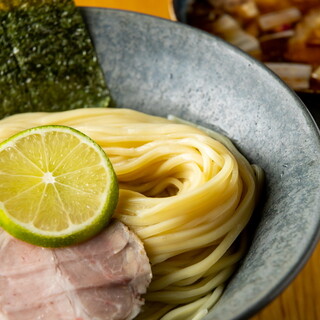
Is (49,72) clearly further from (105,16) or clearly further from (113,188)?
(113,188)

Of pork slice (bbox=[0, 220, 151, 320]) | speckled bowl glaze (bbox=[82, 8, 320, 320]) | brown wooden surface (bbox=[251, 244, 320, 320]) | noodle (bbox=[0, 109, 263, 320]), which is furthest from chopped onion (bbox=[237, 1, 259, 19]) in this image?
pork slice (bbox=[0, 220, 151, 320])

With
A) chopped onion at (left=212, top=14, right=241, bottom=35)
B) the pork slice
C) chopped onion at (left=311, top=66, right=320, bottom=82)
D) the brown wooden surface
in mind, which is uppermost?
the pork slice

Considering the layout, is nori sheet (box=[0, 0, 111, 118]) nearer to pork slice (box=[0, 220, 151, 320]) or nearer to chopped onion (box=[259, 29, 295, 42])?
pork slice (box=[0, 220, 151, 320])

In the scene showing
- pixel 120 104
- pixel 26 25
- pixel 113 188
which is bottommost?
pixel 120 104

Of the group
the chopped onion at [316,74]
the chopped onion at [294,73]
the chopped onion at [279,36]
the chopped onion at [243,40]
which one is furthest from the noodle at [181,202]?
the chopped onion at [279,36]

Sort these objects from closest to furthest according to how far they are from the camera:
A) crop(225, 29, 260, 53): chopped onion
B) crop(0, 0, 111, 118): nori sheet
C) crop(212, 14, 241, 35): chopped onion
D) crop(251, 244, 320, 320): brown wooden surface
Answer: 1. crop(251, 244, 320, 320): brown wooden surface
2. crop(0, 0, 111, 118): nori sheet
3. crop(225, 29, 260, 53): chopped onion
4. crop(212, 14, 241, 35): chopped onion

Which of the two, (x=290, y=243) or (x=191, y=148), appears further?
(x=191, y=148)

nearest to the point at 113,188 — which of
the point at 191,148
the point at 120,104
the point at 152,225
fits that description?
the point at 152,225

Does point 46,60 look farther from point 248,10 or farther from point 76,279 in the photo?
point 248,10

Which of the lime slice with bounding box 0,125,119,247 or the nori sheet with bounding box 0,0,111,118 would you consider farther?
the nori sheet with bounding box 0,0,111,118
